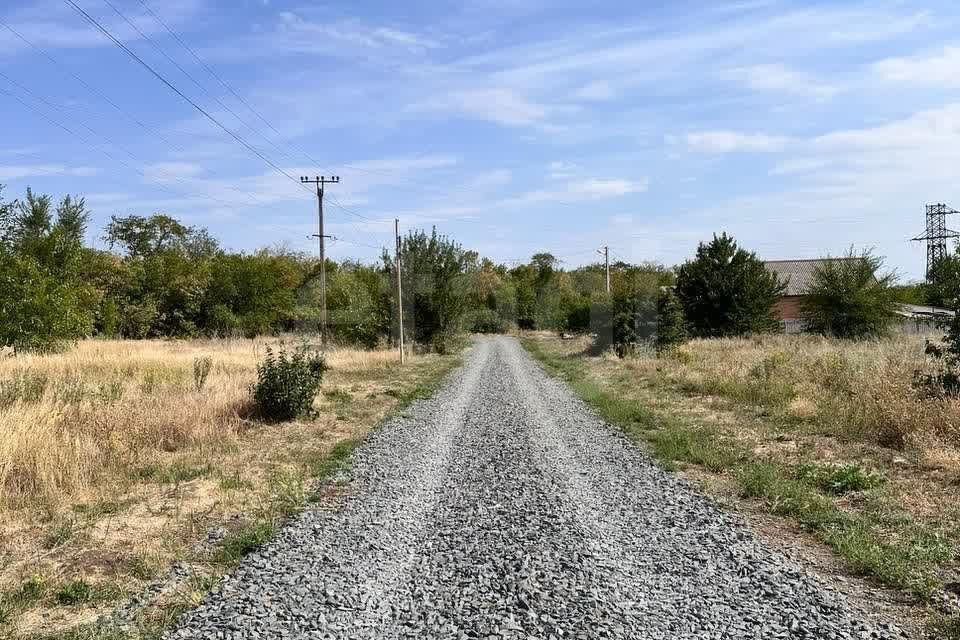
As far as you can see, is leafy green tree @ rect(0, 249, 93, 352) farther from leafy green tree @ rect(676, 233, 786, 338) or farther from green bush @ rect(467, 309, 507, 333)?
green bush @ rect(467, 309, 507, 333)

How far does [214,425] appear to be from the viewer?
11344 millimetres

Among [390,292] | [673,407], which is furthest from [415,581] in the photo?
[390,292]

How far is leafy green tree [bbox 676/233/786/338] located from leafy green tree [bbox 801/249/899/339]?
3869 mm

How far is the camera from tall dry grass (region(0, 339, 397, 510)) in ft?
24.9

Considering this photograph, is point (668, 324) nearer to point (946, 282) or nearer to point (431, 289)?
point (431, 289)

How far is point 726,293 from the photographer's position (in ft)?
128

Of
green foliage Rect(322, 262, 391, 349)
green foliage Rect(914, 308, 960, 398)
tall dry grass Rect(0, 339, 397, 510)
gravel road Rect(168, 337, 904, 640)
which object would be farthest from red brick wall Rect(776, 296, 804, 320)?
gravel road Rect(168, 337, 904, 640)

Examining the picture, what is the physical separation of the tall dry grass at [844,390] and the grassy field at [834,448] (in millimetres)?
35

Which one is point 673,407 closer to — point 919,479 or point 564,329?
point 919,479

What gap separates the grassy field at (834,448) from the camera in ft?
18.8

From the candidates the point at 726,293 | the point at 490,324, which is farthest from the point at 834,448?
the point at 490,324

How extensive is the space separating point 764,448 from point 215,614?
27.2 ft

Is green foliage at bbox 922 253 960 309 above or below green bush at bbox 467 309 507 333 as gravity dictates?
above

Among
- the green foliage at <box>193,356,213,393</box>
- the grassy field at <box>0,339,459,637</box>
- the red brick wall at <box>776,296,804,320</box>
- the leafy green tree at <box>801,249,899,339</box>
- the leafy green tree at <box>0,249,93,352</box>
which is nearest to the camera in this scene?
the grassy field at <box>0,339,459,637</box>
